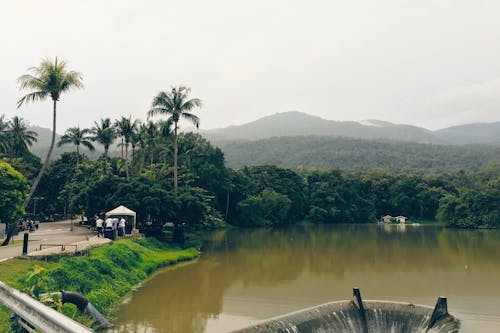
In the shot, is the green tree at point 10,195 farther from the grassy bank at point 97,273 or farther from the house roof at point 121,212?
the house roof at point 121,212

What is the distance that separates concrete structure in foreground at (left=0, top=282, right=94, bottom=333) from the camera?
186 inches

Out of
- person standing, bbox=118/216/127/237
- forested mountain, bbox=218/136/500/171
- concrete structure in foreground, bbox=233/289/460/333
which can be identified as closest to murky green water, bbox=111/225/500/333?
concrete structure in foreground, bbox=233/289/460/333

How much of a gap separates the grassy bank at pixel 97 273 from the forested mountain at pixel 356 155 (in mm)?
121516

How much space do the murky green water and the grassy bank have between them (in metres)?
0.88

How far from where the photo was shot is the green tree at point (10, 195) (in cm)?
2214

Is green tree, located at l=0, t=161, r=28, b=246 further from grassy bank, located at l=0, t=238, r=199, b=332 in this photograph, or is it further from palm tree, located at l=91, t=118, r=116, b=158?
palm tree, located at l=91, t=118, r=116, b=158

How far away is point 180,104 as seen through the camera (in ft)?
120

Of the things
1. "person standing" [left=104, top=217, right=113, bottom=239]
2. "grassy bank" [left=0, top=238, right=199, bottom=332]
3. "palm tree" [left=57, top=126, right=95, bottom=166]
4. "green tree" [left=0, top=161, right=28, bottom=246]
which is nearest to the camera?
"grassy bank" [left=0, top=238, right=199, bottom=332]

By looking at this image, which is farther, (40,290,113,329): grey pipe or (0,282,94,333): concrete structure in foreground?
(40,290,113,329): grey pipe

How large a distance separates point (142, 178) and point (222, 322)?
70.0ft

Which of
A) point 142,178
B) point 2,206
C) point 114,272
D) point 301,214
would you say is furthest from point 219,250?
point 301,214

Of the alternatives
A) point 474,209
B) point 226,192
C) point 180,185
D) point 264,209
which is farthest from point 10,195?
point 474,209

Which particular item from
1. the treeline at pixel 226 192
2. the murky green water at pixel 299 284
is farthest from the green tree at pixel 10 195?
the treeline at pixel 226 192

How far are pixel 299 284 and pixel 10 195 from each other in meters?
16.1
